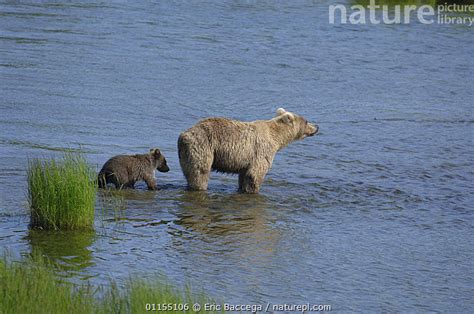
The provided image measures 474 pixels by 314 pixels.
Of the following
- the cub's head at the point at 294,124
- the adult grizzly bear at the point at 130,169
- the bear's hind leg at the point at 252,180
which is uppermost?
the cub's head at the point at 294,124

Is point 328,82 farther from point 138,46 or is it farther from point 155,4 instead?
point 155,4

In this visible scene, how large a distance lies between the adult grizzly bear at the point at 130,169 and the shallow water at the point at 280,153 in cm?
22

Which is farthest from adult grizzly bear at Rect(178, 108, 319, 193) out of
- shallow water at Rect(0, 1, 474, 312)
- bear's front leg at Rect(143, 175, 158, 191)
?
bear's front leg at Rect(143, 175, 158, 191)

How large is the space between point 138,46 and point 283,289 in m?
14.3

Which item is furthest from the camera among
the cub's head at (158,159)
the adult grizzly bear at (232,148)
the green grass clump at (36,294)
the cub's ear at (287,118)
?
the cub's ear at (287,118)

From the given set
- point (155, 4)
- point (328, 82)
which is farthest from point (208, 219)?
point (155, 4)

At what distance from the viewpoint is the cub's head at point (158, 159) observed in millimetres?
12617

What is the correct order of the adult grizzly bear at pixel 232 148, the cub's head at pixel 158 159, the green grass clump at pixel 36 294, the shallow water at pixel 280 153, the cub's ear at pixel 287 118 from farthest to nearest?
the cub's ear at pixel 287 118
the cub's head at pixel 158 159
the adult grizzly bear at pixel 232 148
the shallow water at pixel 280 153
the green grass clump at pixel 36 294

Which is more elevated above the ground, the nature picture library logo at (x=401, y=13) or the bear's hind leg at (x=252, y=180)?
the nature picture library logo at (x=401, y=13)

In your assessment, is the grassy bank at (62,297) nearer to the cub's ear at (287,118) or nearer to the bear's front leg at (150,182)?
the bear's front leg at (150,182)

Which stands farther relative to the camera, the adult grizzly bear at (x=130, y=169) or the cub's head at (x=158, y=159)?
the cub's head at (x=158, y=159)

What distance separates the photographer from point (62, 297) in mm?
7215

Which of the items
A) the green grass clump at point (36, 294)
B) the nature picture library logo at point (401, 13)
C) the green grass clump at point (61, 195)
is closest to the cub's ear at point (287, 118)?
the green grass clump at point (61, 195)

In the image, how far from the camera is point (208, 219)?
1141cm
